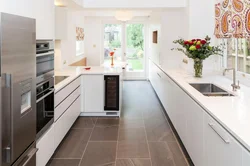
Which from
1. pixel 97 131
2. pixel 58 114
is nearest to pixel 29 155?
pixel 58 114

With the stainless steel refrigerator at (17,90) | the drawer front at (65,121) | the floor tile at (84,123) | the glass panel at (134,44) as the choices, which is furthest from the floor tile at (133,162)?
the glass panel at (134,44)

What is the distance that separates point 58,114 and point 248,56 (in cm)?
262

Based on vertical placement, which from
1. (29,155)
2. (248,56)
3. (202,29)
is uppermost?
(202,29)

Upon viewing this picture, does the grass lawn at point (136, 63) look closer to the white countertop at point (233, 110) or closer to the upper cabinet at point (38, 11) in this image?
the white countertop at point (233, 110)

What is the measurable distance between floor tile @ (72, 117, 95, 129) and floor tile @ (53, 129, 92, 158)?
207mm

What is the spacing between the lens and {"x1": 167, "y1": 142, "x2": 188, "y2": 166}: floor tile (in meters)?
3.23

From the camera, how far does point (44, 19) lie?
9.57ft

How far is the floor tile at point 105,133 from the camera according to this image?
4047mm

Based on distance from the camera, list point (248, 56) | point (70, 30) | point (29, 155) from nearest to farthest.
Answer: point (29, 155), point (248, 56), point (70, 30)

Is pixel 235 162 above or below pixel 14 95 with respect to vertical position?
below

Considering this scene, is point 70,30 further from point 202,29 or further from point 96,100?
point 202,29

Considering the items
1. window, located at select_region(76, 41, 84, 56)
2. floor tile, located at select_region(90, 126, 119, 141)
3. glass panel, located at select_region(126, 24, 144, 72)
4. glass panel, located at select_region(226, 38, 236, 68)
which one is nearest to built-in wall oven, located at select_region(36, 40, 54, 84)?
floor tile, located at select_region(90, 126, 119, 141)

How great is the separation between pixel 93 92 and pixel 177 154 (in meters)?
2.22

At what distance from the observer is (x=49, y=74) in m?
3.00
